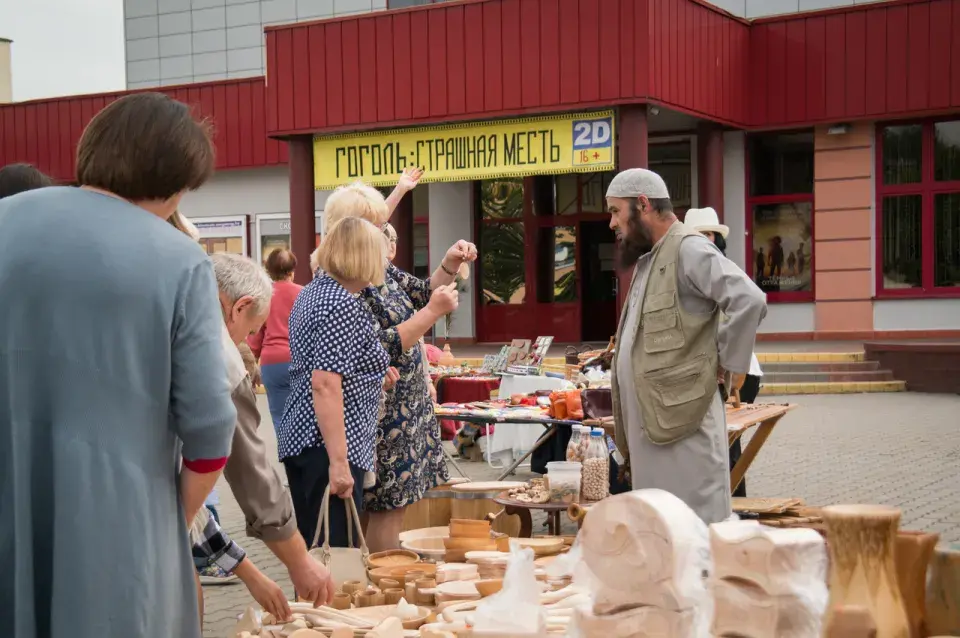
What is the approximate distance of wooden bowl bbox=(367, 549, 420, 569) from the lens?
363 centimetres

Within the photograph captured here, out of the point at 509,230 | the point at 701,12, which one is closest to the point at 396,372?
the point at 701,12

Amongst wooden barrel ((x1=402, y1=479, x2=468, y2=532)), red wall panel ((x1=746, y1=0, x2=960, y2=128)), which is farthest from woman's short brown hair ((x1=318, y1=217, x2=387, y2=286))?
red wall panel ((x1=746, y1=0, x2=960, y2=128))

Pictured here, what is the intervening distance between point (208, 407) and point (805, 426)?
11.2 meters

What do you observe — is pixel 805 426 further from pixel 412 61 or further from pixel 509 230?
pixel 509 230

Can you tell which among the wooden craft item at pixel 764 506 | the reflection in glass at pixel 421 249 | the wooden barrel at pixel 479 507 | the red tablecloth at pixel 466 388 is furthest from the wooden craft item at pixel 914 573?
the reflection in glass at pixel 421 249

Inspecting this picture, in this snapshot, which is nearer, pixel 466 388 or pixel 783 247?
pixel 466 388

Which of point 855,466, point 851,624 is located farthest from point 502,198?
point 851,624

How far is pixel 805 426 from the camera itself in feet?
41.3

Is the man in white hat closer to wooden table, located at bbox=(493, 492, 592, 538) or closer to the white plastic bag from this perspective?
wooden table, located at bbox=(493, 492, 592, 538)

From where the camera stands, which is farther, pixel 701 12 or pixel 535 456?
pixel 701 12

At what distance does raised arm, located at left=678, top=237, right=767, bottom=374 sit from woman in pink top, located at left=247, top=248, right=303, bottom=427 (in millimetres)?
3830

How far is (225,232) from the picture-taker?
2236cm

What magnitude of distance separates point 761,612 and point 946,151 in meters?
17.8

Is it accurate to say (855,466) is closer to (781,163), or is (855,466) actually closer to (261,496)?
(261,496)
